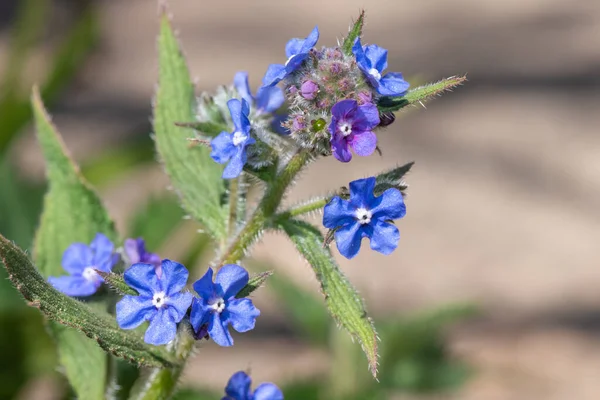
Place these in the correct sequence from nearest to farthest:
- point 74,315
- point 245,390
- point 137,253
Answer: point 74,315 → point 245,390 → point 137,253

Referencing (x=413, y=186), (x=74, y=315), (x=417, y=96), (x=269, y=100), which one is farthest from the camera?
(x=413, y=186)

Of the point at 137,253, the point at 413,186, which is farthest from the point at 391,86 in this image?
the point at 413,186

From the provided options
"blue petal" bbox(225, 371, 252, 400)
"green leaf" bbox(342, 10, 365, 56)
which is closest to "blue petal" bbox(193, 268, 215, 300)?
"blue petal" bbox(225, 371, 252, 400)

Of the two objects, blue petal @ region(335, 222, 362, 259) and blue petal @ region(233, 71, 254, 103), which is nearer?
blue petal @ region(335, 222, 362, 259)

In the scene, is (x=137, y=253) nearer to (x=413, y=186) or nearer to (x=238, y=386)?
(x=238, y=386)

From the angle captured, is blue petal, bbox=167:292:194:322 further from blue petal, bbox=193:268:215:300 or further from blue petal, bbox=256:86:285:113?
blue petal, bbox=256:86:285:113

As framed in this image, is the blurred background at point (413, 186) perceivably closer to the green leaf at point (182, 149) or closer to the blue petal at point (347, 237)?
the green leaf at point (182, 149)

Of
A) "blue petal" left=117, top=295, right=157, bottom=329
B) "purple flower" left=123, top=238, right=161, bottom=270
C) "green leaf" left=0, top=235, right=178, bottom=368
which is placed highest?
"purple flower" left=123, top=238, right=161, bottom=270

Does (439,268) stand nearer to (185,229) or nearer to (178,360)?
(185,229)
